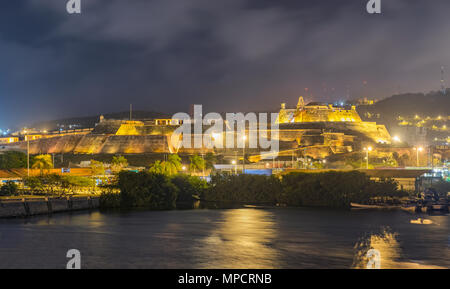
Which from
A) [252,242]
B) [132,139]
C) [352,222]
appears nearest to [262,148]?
[132,139]

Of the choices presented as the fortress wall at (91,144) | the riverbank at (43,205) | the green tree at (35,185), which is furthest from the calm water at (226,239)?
the fortress wall at (91,144)

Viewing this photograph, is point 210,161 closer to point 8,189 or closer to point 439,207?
point 8,189

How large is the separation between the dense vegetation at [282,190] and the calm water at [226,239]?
437 cm

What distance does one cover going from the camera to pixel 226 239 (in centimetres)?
3125

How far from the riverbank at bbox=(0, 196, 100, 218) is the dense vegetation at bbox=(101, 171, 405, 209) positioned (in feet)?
6.68

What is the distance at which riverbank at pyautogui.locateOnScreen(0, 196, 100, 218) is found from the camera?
123ft

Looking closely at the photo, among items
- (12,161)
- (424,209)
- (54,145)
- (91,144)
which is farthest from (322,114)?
(12,161)

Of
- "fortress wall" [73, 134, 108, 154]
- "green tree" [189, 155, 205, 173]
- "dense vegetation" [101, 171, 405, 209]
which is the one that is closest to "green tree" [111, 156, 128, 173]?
"green tree" [189, 155, 205, 173]

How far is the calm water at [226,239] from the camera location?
2572 centimetres

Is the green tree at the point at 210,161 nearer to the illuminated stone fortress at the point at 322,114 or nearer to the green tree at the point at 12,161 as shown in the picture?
the green tree at the point at 12,161

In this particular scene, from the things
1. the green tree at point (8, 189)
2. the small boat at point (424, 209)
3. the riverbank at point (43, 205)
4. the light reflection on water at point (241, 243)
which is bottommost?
the light reflection on water at point (241, 243)

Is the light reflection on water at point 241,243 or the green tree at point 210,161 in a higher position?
the green tree at point 210,161

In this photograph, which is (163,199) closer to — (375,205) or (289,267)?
(375,205)

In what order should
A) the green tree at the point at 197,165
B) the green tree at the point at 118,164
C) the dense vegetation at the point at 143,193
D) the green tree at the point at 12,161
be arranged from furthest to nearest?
the green tree at the point at 197,165 → the green tree at the point at 118,164 → the green tree at the point at 12,161 → the dense vegetation at the point at 143,193
